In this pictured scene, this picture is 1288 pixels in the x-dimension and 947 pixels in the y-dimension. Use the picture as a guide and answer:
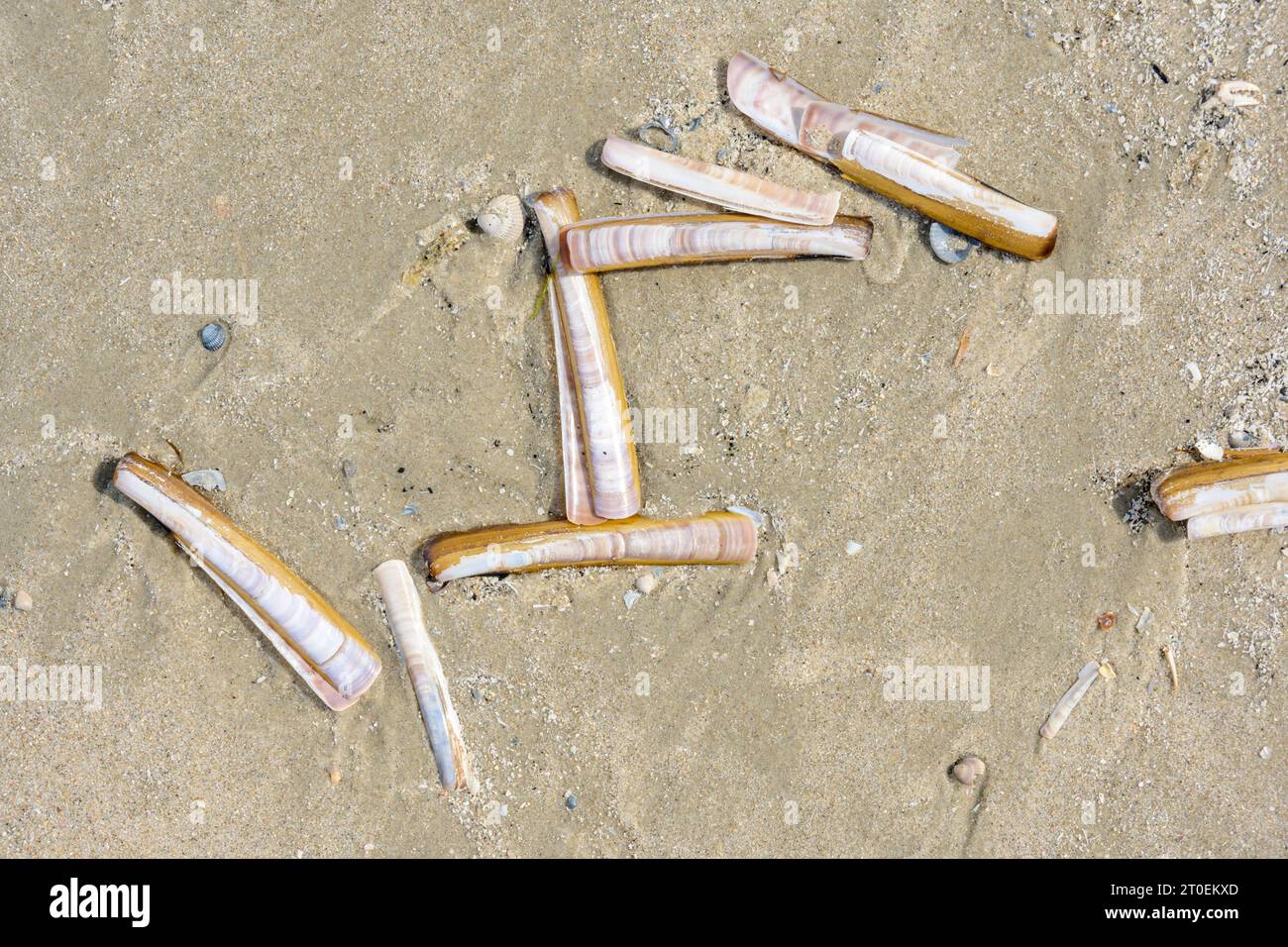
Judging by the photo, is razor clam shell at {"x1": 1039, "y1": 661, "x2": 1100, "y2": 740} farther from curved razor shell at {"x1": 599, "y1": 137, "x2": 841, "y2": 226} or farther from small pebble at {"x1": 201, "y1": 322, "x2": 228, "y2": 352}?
small pebble at {"x1": 201, "y1": 322, "x2": 228, "y2": 352}

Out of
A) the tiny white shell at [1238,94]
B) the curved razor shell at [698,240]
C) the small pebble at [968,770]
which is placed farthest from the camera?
the small pebble at [968,770]

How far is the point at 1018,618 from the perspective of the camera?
382cm

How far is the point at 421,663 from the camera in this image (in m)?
3.82

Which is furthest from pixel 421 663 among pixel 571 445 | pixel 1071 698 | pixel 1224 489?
pixel 1224 489

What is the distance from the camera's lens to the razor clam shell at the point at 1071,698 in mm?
3809

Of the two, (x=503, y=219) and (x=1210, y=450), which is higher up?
(x=503, y=219)

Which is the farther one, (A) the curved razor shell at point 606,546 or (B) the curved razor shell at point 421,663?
(B) the curved razor shell at point 421,663

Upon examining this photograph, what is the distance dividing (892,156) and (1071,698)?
9.56ft

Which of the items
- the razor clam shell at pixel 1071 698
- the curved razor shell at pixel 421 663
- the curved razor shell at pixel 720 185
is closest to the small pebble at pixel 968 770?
the razor clam shell at pixel 1071 698

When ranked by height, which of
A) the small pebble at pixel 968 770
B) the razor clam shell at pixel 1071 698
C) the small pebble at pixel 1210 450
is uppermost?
the small pebble at pixel 1210 450

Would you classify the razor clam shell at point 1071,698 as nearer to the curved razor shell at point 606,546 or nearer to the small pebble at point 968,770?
the small pebble at point 968,770

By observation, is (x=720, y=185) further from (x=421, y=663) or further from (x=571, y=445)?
(x=421, y=663)

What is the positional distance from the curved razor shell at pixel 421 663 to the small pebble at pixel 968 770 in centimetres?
258

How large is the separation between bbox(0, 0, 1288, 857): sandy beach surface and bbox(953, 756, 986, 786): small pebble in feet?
0.23
